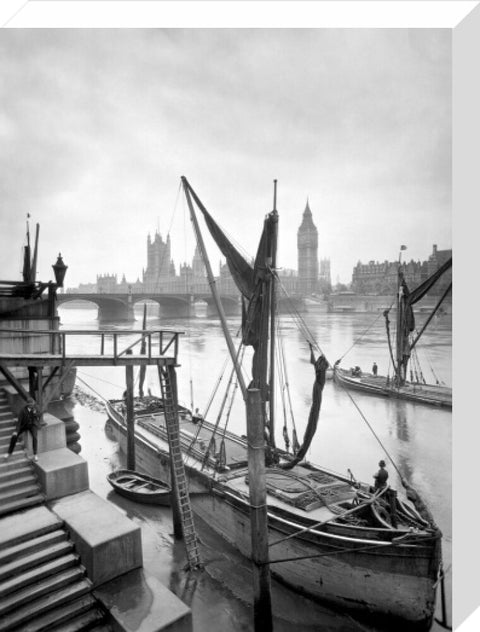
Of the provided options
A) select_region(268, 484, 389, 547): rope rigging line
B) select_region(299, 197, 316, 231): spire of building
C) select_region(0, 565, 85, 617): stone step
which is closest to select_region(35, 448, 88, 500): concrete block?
select_region(0, 565, 85, 617): stone step

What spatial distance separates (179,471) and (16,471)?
237cm

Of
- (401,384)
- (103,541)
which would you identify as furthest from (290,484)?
(401,384)

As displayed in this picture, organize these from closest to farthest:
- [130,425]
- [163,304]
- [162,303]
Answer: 1. [130,425]
2. [162,303]
3. [163,304]

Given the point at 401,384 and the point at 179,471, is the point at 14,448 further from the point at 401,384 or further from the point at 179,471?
the point at 401,384

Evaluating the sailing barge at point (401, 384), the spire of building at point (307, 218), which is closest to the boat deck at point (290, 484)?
the spire of building at point (307, 218)

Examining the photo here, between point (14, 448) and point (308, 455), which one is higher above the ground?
point (14, 448)

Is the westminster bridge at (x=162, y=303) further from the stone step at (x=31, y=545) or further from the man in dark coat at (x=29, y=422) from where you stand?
the stone step at (x=31, y=545)

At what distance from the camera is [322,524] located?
555cm

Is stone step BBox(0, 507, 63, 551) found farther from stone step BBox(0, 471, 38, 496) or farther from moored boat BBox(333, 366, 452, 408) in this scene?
moored boat BBox(333, 366, 452, 408)

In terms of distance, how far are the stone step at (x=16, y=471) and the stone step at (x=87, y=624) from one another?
2.19 meters

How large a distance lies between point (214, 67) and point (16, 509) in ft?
20.6

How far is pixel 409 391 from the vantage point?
1886cm

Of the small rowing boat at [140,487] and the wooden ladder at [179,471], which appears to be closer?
the wooden ladder at [179,471]

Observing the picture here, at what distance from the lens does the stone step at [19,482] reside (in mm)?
5480
